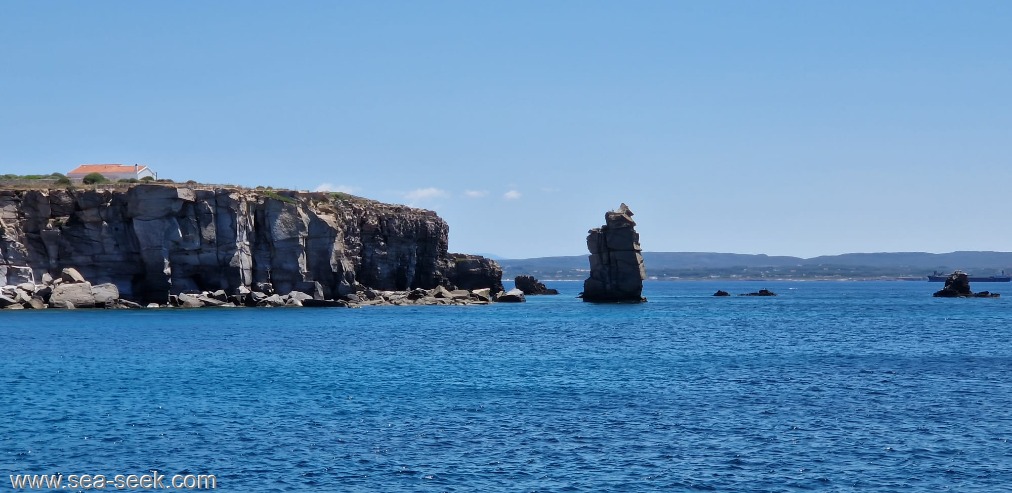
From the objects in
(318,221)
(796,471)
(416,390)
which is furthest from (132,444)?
(318,221)

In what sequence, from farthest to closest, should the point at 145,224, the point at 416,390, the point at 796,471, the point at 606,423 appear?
the point at 145,224 < the point at 416,390 < the point at 606,423 < the point at 796,471

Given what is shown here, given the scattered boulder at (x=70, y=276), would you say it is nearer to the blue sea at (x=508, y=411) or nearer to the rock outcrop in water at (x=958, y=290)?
the blue sea at (x=508, y=411)

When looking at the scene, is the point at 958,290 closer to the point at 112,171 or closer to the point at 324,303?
the point at 324,303

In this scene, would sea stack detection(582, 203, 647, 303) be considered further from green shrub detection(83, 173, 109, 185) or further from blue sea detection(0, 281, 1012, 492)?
green shrub detection(83, 173, 109, 185)

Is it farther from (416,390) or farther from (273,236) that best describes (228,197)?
(416,390)

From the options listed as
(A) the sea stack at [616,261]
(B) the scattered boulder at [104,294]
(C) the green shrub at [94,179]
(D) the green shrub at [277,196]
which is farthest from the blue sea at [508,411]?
(A) the sea stack at [616,261]

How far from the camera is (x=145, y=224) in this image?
306 ft

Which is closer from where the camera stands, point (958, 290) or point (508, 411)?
point (508, 411)

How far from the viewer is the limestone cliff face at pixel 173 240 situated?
9250cm

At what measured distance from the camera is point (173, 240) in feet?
310

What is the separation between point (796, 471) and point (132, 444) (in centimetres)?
1828

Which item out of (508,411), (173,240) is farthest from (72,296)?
(508,411)

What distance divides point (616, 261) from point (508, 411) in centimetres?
7976

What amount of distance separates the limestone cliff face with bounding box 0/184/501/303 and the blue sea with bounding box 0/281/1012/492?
1101 inches
